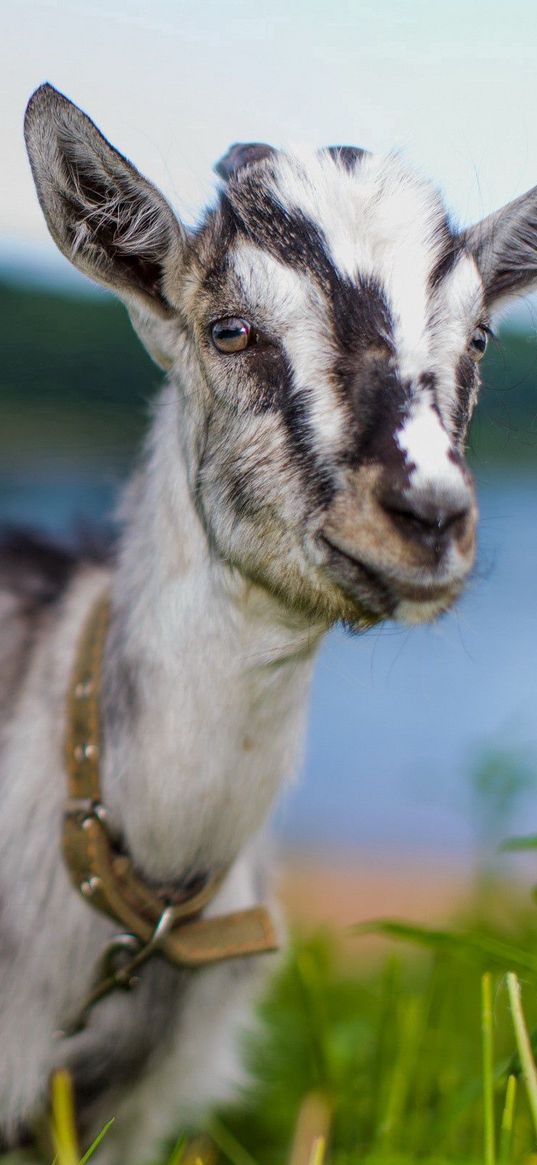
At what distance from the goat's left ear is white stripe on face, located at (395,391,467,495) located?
80 centimetres

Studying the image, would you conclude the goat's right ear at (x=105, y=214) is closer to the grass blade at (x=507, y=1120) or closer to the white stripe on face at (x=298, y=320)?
the white stripe on face at (x=298, y=320)

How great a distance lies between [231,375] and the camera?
233cm

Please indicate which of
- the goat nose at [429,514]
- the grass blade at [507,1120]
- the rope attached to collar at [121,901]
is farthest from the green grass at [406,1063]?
the goat nose at [429,514]

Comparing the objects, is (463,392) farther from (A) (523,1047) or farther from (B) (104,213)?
(A) (523,1047)

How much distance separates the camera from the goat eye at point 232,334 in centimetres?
229

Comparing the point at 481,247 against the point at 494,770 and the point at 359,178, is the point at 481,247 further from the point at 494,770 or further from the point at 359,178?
the point at 494,770

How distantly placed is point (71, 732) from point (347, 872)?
490 centimetres

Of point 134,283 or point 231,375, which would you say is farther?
point 134,283

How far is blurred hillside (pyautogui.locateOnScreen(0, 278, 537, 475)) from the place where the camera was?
18.2 ft

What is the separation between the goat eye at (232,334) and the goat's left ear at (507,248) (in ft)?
2.14

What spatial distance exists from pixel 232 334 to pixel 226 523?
1.22 ft

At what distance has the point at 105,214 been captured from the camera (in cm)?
240

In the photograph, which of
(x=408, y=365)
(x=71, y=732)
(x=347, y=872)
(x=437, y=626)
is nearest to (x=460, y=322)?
(x=408, y=365)

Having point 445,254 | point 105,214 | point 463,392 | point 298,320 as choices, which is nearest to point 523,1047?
point 463,392
